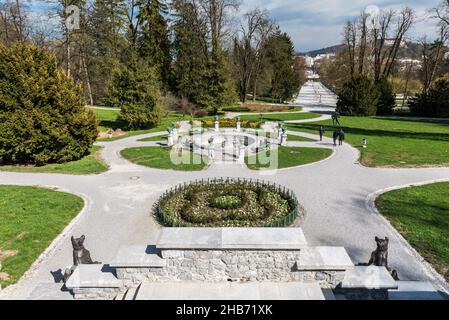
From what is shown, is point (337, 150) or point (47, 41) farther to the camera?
point (47, 41)

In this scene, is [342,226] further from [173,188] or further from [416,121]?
[416,121]

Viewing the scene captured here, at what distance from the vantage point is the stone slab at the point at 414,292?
6.40 m

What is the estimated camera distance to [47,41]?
36.0 metres

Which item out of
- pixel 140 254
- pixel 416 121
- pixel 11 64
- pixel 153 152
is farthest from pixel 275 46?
pixel 140 254

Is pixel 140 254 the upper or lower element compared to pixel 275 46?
lower

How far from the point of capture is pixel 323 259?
6.70 meters

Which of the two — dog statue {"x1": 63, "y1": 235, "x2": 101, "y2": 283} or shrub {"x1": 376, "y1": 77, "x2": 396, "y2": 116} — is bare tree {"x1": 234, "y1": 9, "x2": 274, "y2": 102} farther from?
dog statue {"x1": 63, "y1": 235, "x2": 101, "y2": 283}

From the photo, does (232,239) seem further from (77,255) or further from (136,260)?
(77,255)

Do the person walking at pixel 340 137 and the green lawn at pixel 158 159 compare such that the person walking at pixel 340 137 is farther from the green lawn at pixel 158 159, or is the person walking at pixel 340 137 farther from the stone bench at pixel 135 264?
the stone bench at pixel 135 264

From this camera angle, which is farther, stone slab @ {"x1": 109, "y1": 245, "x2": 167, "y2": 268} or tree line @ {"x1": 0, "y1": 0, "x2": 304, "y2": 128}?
tree line @ {"x1": 0, "y1": 0, "x2": 304, "y2": 128}

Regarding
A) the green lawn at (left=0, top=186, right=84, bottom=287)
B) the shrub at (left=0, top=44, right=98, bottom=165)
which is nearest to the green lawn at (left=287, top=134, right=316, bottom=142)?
the shrub at (left=0, top=44, right=98, bottom=165)

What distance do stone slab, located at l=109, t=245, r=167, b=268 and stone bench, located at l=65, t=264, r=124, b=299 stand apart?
48 centimetres

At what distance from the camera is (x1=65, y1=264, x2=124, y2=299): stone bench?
662 cm
